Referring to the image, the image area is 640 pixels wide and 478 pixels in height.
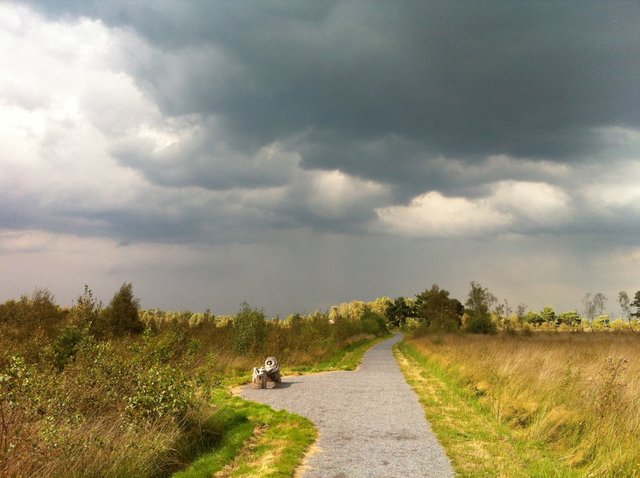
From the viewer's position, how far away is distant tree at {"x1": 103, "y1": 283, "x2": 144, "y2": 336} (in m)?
26.2

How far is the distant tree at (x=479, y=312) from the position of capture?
5078 centimetres

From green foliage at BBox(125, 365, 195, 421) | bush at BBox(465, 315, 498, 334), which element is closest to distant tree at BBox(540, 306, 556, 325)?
bush at BBox(465, 315, 498, 334)

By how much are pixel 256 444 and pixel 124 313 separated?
2049cm

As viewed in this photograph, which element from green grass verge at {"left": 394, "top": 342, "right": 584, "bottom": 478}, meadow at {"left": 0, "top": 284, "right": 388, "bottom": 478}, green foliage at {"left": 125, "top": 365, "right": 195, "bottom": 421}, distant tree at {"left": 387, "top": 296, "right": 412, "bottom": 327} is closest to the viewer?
meadow at {"left": 0, "top": 284, "right": 388, "bottom": 478}

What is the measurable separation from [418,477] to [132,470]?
4.46m

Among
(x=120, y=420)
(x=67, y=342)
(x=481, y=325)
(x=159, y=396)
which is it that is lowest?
(x=481, y=325)

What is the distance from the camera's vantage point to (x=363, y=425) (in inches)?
416

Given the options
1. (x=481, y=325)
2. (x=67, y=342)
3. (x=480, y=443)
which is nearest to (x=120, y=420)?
(x=480, y=443)

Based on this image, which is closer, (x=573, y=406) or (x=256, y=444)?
(x=256, y=444)

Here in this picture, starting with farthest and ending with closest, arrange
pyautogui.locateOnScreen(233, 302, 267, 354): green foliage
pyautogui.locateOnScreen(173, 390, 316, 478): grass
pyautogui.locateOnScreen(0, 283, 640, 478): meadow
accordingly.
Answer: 1. pyautogui.locateOnScreen(233, 302, 267, 354): green foliage
2. pyautogui.locateOnScreen(173, 390, 316, 478): grass
3. pyautogui.locateOnScreen(0, 283, 640, 478): meadow

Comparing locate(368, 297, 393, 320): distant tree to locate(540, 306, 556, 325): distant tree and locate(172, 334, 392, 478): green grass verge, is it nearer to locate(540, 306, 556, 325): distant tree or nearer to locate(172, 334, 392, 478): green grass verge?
locate(540, 306, 556, 325): distant tree

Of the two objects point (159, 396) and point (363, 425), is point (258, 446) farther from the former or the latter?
point (363, 425)

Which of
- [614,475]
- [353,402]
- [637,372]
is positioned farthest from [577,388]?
[353,402]

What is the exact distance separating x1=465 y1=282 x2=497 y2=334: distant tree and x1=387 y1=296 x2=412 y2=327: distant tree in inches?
2063
